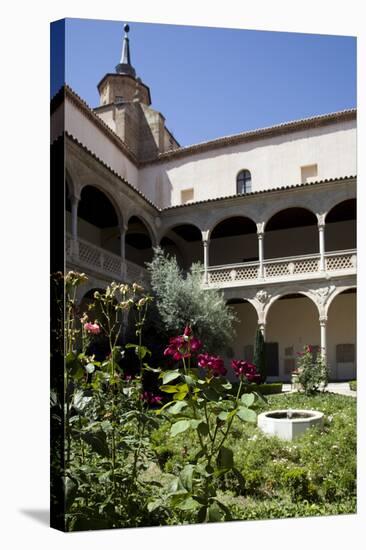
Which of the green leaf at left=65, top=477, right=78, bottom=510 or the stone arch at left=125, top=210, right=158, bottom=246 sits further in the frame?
the stone arch at left=125, top=210, right=158, bottom=246

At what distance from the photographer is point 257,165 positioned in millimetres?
11430

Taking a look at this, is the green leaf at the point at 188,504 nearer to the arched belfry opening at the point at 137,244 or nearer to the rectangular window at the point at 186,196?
the arched belfry opening at the point at 137,244

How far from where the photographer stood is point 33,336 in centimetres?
508

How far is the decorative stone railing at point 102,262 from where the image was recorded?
4.91m

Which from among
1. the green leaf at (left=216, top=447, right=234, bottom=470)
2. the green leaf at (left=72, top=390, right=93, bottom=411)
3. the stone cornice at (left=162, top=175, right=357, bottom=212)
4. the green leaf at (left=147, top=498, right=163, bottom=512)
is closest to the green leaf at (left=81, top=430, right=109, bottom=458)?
the green leaf at (left=72, top=390, right=93, bottom=411)

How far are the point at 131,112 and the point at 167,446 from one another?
5250mm

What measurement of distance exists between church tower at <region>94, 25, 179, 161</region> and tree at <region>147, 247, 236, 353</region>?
155 cm

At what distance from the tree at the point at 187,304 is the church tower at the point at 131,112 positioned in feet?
5.07

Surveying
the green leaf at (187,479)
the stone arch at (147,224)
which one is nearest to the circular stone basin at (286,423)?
the green leaf at (187,479)

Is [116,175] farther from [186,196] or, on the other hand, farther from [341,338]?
[341,338]

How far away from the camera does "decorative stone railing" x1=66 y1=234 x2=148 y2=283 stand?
4.91 metres

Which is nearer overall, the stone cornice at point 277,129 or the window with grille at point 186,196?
the stone cornice at point 277,129

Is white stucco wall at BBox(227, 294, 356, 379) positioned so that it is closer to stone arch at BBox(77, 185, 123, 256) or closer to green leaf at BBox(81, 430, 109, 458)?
stone arch at BBox(77, 185, 123, 256)

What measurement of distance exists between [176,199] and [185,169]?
0.68 metres
